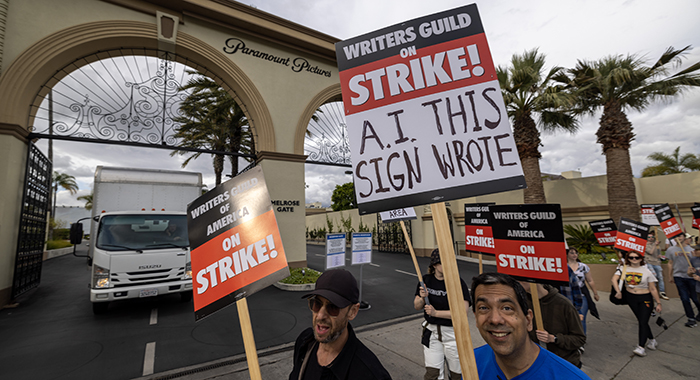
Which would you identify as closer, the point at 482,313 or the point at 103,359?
the point at 482,313

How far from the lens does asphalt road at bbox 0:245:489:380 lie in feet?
14.5

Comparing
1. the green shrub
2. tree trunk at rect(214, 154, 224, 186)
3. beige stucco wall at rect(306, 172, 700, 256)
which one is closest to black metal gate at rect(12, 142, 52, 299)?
the green shrub

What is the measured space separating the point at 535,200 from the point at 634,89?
566 centimetres

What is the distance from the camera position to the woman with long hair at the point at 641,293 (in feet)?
15.6

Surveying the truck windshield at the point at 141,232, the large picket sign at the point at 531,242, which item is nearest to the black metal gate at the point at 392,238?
the truck windshield at the point at 141,232

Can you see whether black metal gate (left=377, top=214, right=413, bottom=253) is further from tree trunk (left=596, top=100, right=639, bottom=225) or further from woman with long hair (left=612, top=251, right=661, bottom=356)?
woman with long hair (left=612, top=251, right=661, bottom=356)

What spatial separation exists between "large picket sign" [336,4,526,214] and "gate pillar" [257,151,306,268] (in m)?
8.71

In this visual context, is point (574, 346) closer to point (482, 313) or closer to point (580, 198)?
point (482, 313)

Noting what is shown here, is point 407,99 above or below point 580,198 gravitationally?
above

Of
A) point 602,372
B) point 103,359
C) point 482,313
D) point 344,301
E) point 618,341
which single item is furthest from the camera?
point 618,341

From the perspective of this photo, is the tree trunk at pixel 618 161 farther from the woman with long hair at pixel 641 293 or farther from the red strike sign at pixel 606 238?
the woman with long hair at pixel 641 293

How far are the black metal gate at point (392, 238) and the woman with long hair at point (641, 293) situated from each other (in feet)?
49.2

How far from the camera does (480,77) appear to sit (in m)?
1.97

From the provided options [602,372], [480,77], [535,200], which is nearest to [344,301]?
[480,77]
